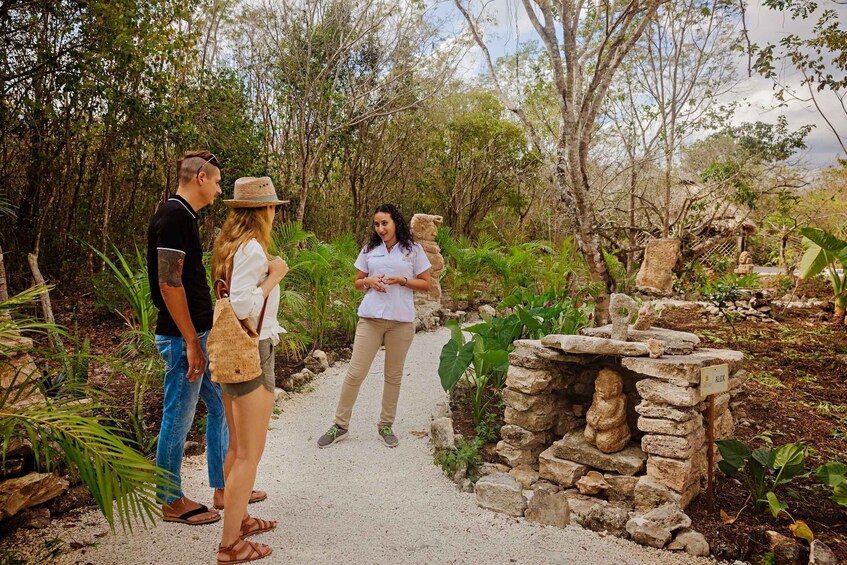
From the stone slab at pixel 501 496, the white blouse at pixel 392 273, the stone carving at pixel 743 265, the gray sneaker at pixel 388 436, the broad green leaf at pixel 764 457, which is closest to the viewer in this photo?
the broad green leaf at pixel 764 457

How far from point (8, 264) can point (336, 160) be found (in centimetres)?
740

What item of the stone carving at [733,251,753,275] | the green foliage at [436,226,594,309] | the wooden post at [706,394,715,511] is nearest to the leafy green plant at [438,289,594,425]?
the wooden post at [706,394,715,511]

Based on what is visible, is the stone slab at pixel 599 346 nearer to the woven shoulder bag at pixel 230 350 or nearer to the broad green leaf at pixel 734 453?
the broad green leaf at pixel 734 453

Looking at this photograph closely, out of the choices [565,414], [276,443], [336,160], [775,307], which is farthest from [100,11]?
[775,307]

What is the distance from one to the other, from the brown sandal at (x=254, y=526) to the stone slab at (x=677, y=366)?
2.15 m

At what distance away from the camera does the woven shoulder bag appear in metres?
2.12

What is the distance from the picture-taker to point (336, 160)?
12.4m

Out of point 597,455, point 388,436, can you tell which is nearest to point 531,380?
point 597,455

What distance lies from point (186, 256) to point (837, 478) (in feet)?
10.9

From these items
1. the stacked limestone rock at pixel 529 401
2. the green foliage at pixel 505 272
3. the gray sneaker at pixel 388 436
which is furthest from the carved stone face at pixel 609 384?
the green foliage at pixel 505 272

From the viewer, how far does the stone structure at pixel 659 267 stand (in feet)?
37.5

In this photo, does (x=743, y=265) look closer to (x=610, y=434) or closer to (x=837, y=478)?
(x=610, y=434)

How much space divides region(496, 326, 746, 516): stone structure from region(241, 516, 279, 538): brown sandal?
1.65 m

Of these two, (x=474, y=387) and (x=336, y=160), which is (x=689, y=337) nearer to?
(x=474, y=387)
